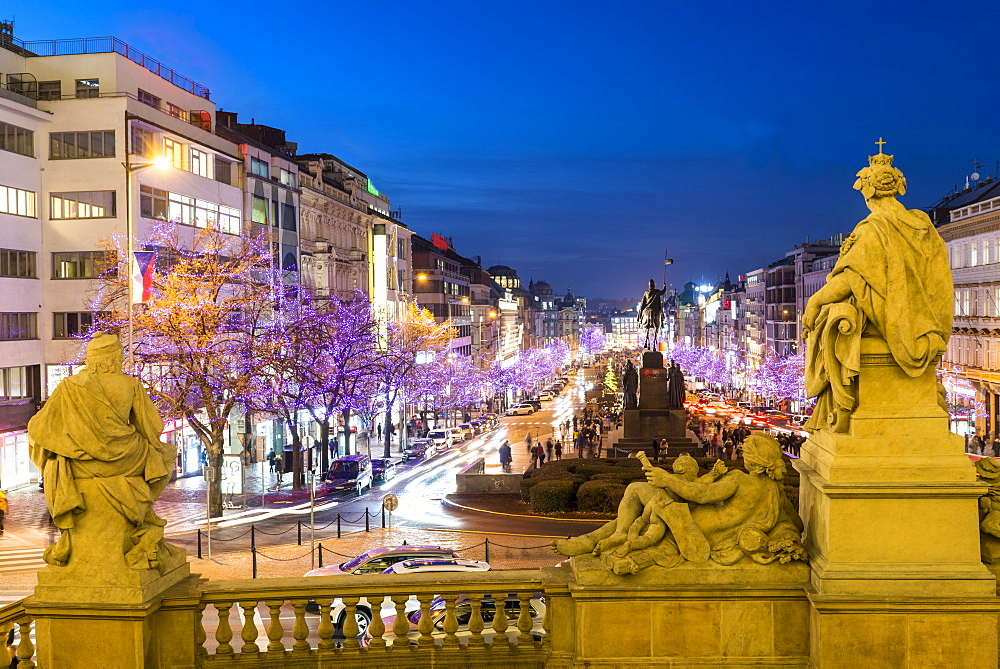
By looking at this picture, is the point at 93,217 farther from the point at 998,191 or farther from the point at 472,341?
the point at 472,341

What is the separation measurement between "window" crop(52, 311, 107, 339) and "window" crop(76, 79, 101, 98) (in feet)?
34.4

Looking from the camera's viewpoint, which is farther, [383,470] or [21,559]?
[383,470]

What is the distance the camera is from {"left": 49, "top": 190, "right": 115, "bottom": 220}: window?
46906 millimetres

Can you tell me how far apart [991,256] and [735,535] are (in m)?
68.2

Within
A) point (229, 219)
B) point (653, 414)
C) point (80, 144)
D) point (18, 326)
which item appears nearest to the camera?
point (18, 326)

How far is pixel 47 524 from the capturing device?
34.2 metres

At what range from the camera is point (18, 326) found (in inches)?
1767

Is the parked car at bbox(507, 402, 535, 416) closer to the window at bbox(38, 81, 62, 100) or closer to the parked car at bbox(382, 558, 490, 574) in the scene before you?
the window at bbox(38, 81, 62, 100)

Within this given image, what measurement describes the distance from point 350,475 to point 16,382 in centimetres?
1470

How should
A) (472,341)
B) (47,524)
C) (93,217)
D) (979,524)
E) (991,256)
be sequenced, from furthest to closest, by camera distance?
(472,341) → (991,256) → (93,217) → (47,524) → (979,524)

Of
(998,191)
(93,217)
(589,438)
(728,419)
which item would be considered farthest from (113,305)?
(998,191)

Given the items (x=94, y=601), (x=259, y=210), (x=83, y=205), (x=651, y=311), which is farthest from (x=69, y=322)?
(x=94, y=601)

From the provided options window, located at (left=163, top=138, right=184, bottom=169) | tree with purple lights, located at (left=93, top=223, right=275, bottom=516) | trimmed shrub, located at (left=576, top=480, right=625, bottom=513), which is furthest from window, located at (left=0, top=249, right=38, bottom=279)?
trimmed shrub, located at (left=576, top=480, right=625, bottom=513)

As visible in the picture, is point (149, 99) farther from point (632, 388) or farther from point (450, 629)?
point (450, 629)
